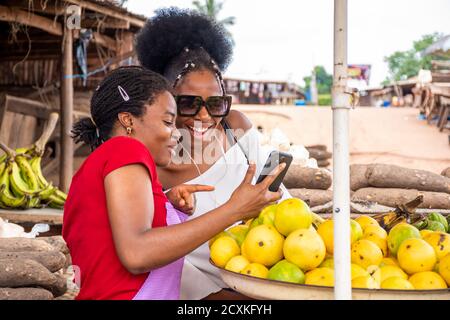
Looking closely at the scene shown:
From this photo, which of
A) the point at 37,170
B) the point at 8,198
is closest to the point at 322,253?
the point at 8,198

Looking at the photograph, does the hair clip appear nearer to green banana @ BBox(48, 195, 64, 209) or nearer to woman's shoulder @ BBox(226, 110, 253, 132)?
woman's shoulder @ BBox(226, 110, 253, 132)

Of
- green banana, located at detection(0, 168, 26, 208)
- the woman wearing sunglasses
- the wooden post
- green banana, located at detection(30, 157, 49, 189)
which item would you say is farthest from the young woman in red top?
the wooden post

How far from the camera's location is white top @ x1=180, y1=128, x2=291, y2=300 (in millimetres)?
2418

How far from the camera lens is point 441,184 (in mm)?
5918

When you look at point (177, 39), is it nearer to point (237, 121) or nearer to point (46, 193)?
point (237, 121)

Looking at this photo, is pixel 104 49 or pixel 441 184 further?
pixel 104 49

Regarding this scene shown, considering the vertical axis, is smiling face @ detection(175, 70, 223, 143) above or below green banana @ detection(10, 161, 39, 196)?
above

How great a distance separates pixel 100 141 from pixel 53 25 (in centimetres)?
470

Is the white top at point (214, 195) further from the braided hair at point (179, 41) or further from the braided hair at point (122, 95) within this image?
the braided hair at point (122, 95)

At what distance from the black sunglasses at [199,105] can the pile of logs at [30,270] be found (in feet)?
4.46
